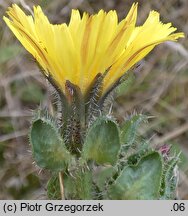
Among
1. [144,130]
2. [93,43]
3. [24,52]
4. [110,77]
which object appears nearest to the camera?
[93,43]

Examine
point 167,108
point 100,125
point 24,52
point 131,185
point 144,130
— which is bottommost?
point 131,185

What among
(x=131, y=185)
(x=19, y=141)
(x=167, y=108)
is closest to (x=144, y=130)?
(x=167, y=108)

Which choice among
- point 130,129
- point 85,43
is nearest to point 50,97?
point 130,129

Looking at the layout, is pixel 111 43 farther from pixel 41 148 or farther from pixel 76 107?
pixel 41 148

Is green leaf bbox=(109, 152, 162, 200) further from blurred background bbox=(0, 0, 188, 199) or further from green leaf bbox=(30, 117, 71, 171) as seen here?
blurred background bbox=(0, 0, 188, 199)

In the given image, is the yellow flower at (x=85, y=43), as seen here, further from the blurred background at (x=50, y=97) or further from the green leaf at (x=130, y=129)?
the blurred background at (x=50, y=97)

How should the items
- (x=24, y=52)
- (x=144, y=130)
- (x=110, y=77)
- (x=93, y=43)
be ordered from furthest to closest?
1. (x=24, y=52)
2. (x=144, y=130)
3. (x=110, y=77)
4. (x=93, y=43)

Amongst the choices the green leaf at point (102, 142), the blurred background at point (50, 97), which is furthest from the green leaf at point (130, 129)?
the blurred background at point (50, 97)

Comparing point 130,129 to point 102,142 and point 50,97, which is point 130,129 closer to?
point 102,142
